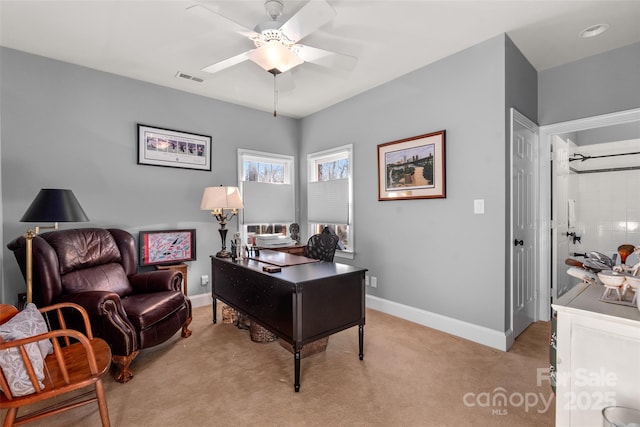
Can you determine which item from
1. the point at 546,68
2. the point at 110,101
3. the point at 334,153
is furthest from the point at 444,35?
the point at 110,101

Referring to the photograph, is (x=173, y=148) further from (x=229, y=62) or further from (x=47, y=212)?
(x=229, y=62)

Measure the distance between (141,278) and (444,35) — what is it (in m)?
3.59

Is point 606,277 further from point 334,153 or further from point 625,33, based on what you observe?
point 334,153

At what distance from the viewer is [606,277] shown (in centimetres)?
120

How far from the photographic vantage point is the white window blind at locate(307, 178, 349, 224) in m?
4.20

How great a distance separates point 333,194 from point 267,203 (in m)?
1.04

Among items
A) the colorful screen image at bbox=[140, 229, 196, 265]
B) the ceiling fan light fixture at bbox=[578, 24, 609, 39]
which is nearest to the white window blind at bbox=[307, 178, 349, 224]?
the colorful screen image at bbox=[140, 229, 196, 265]

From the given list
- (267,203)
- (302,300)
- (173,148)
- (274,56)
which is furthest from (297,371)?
(173,148)

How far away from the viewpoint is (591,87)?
2.96 meters

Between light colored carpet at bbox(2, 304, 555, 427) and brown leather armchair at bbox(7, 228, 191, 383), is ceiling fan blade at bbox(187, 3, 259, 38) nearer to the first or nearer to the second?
brown leather armchair at bbox(7, 228, 191, 383)

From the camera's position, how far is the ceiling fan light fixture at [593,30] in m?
2.50

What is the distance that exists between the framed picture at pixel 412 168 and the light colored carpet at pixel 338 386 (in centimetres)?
150

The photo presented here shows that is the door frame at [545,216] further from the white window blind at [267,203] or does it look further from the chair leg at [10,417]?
the chair leg at [10,417]

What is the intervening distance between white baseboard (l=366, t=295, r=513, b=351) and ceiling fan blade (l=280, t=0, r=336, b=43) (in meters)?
2.83
